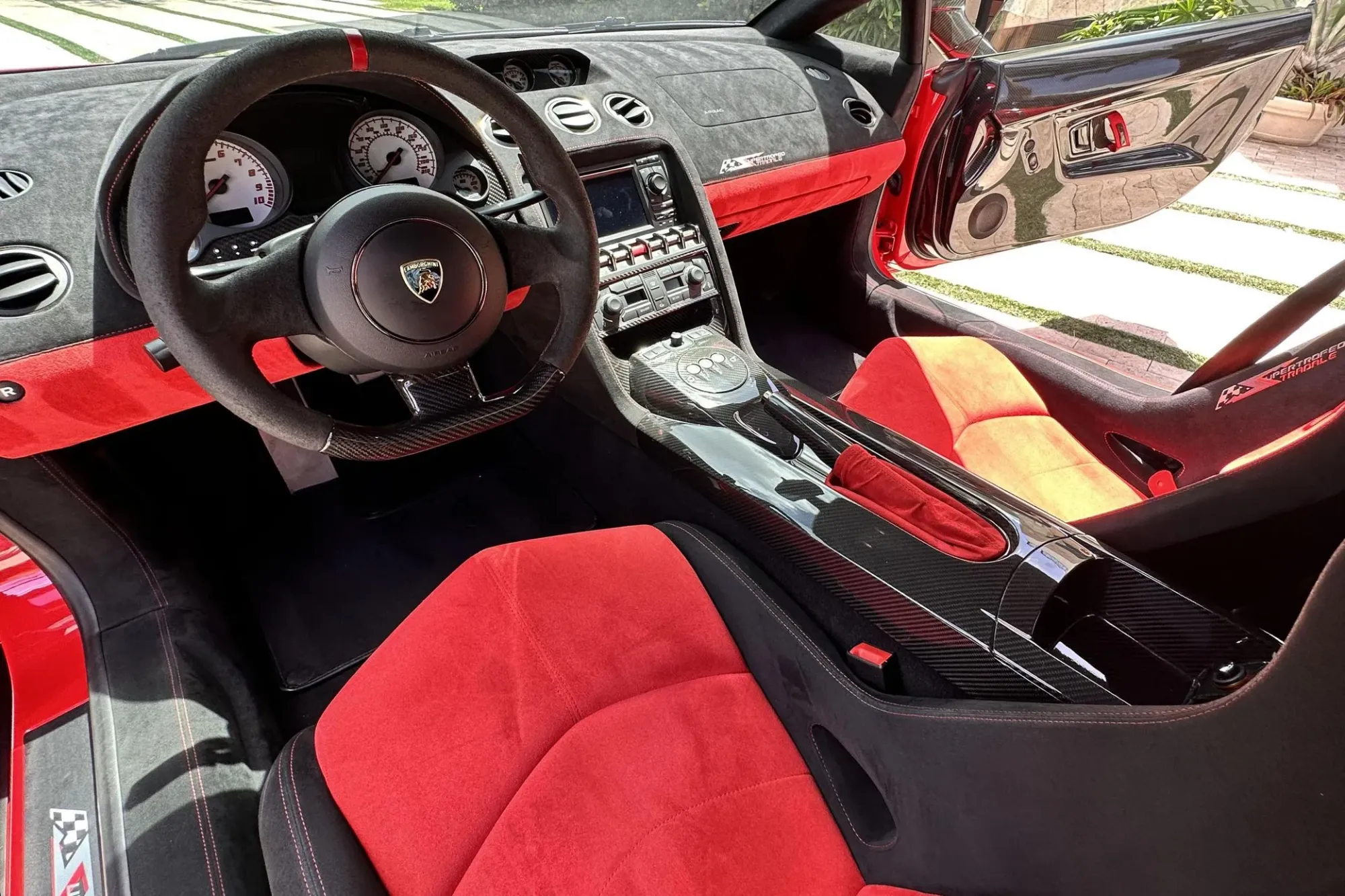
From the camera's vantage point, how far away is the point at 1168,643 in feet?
2.88

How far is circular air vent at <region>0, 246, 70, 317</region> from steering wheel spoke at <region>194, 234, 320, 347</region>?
0.36 metres

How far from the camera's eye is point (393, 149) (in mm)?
1154

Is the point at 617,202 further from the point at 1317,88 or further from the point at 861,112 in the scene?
the point at 1317,88

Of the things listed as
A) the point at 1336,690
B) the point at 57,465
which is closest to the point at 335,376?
the point at 57,465

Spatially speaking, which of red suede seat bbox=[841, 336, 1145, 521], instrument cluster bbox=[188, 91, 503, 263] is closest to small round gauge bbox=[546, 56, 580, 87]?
instrument cluster bbox=[188, 91, 503, 263]

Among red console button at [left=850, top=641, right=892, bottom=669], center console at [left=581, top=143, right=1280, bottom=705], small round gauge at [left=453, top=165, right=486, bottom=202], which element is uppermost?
small round gauge at [left=453, top=165, right=486, bottom=202]

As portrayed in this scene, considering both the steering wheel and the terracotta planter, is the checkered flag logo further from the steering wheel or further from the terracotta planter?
the terracotta planter

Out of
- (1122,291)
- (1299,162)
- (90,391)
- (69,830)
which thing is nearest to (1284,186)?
(1299,162)

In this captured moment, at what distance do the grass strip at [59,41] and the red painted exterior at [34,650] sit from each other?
0.80 m

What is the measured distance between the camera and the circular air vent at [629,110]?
1.63m

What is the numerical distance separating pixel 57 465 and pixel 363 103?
0.80 metres

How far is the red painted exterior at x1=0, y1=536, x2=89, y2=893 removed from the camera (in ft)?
3.81

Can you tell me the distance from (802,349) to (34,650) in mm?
2098

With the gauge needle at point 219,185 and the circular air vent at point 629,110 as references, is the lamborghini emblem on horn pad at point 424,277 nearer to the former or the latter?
the gauge needle at point 219,185
